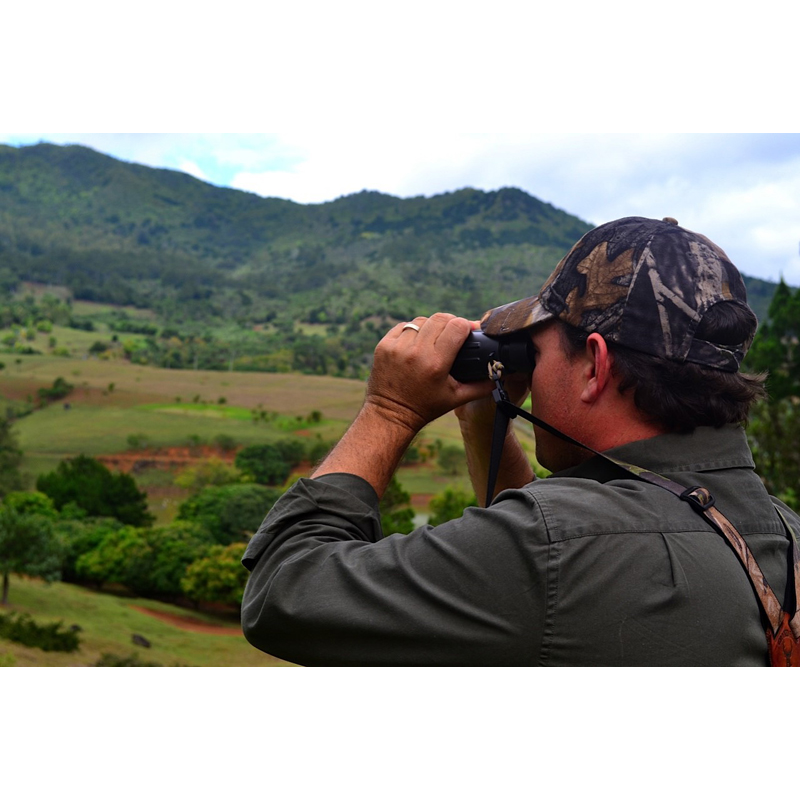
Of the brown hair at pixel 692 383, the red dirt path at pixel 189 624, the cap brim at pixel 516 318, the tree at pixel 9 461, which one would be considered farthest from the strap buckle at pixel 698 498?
the tree at pixel 9 461

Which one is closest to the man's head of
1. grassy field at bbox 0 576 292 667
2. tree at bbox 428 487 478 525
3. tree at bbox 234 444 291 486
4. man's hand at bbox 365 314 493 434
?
man's hand at bbox 365 314 493 434

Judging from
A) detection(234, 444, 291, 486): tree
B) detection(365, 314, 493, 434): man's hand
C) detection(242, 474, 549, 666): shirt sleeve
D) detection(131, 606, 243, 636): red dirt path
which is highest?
detection(365, 314, 493, 434): man's hand

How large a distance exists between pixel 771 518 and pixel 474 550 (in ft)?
1.58

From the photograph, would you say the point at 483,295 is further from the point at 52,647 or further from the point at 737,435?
the point at 737,435

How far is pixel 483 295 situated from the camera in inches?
1848

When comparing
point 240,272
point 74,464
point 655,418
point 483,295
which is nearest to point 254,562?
point 655,418

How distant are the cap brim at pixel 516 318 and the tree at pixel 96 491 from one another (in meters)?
27.6

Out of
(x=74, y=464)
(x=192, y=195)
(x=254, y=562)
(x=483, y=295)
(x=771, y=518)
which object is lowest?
(x=74, y=464)

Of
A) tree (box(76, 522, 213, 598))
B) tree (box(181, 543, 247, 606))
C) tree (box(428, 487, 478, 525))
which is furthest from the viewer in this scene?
tree (box(76, 522, 213, 598))

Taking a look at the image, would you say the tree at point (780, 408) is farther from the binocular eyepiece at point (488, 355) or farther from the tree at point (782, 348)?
the binocular eyepiece at point (488, 355)

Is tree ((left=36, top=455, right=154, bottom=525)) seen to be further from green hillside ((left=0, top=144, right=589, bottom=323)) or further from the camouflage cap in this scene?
the camouflage cap

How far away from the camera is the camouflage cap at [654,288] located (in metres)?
1.13

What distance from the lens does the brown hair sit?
1.15 meters

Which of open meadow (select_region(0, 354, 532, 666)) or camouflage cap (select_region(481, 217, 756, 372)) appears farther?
open meadow (select_region(0, 354, 532, 666))
